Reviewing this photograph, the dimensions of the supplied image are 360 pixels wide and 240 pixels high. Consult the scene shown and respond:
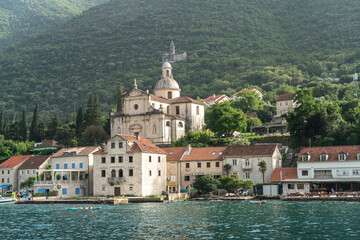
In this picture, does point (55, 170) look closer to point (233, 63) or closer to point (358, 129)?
point (358, 129)

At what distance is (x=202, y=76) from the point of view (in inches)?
7648

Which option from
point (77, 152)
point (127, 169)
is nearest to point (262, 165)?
point (127, 169)

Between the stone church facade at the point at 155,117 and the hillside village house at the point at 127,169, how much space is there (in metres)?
19.5

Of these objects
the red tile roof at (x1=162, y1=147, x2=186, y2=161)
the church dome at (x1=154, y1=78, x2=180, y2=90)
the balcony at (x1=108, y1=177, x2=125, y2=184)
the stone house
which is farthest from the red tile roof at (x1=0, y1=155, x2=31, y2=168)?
the stone house

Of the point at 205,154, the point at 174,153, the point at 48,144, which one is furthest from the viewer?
the point at 48,144

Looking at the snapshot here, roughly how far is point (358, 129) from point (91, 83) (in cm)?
13433

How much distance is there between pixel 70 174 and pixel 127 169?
36.0ft

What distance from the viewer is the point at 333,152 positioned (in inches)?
2896

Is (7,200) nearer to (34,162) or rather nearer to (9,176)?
(34,162)

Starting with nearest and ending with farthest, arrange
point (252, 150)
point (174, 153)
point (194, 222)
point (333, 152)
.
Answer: point (194, 222) → point (333, 152) → point (252, 150) → point (174, 153)

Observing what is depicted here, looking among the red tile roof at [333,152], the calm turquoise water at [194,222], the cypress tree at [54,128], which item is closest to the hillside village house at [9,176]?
the cypress tree at [54,128]

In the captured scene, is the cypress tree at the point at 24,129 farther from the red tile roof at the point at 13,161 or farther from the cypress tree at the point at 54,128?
the red tile roof at the point at 13,161

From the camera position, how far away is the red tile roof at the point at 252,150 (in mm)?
77562

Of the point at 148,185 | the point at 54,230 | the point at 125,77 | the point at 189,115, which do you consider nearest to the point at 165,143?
the point at 189,115
